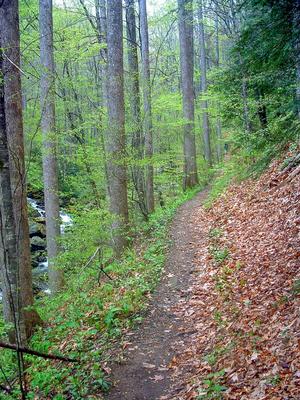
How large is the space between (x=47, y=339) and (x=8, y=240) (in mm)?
3023

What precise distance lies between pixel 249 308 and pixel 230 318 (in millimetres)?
309

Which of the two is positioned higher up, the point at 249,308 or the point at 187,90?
the point at 187,90

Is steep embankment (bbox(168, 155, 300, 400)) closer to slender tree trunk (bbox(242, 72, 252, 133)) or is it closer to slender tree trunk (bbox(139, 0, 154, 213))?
slender tree trunk (bbox(242, 72, 252, 133))

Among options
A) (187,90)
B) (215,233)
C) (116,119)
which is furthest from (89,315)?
(187,90)

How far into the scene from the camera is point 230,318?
5.34 meters

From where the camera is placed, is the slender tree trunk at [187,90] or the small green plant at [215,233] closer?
the small green plant at [215,233]

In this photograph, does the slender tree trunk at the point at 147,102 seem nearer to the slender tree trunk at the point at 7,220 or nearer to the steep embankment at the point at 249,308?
the steep embankment at the point at 249,308

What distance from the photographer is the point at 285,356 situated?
12.6 feet

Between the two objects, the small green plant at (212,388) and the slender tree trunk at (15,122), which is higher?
the slender tree trunk at (15,122)

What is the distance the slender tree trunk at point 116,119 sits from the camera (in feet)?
30.3

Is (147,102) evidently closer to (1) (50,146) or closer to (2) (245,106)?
(2) (245,106)

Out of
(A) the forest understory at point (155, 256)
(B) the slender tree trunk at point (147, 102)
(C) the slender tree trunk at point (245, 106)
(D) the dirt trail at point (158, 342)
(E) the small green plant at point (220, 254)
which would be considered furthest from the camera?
(B) the slender tree trunk at point (147, 102)

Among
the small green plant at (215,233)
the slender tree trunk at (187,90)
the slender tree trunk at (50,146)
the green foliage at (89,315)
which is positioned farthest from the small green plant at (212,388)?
the slender tree trunk at (187,90)

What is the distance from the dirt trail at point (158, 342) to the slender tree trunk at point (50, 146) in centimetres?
399
